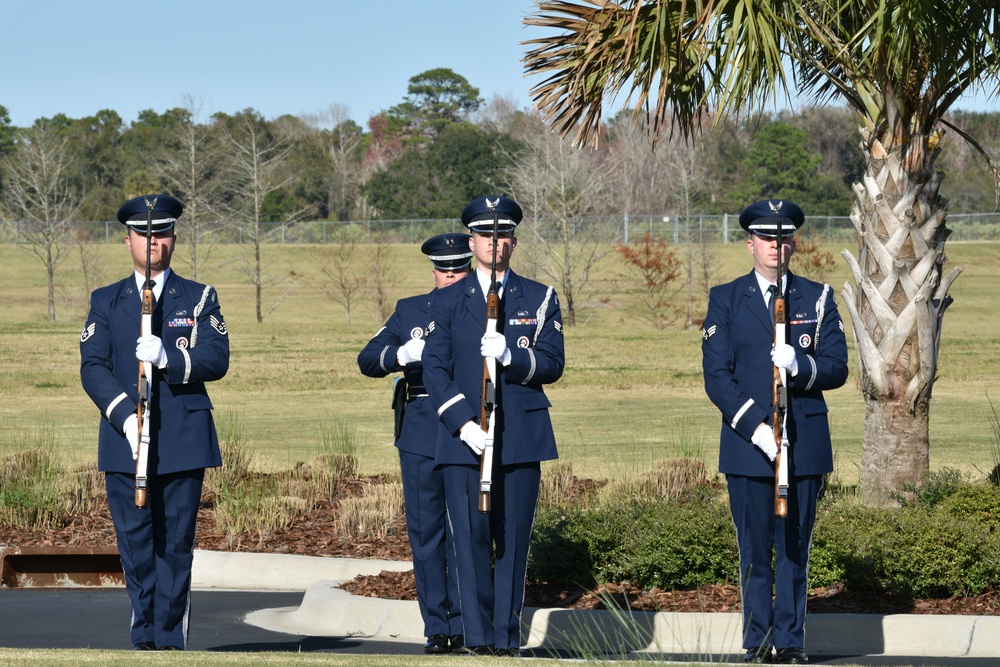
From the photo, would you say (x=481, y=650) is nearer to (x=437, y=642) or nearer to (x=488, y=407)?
(x=437, y=642)

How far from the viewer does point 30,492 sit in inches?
406

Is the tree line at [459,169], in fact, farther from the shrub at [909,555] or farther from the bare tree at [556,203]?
the shrub at [909,555]

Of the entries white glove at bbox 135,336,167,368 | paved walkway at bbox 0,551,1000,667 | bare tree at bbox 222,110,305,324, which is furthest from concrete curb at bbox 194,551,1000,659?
A: bare tree at bbox 222,110,305,324

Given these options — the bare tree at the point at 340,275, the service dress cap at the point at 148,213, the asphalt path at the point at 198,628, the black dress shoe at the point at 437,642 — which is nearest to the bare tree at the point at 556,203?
the bare tree at the point at 340,275

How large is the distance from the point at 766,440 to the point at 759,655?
95 centimetres

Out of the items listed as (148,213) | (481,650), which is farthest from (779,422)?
(148,213)

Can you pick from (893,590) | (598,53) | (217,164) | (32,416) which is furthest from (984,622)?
(217,164)

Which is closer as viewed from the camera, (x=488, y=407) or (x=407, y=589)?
(x=488, y=407)

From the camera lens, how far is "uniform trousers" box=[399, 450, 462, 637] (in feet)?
22.0

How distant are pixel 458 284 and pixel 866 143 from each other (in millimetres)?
4080

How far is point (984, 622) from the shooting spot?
6.70m

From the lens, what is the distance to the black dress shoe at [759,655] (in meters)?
6.03

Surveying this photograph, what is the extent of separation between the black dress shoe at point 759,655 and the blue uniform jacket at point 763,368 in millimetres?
750

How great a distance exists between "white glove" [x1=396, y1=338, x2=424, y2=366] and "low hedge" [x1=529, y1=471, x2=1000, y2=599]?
1421mm
